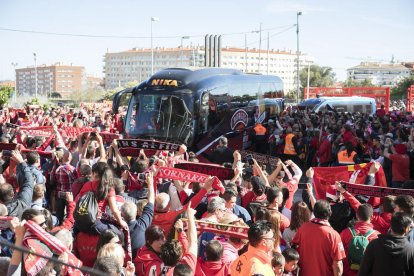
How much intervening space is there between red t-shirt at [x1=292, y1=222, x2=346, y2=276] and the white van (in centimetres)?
2863

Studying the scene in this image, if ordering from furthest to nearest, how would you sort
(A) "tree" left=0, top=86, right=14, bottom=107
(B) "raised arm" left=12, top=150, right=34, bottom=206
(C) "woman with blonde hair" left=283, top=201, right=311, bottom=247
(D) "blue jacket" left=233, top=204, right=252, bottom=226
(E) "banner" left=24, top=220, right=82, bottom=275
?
(A) "tree" left=0, top=86, right=14, bottom=107 → (D) "blue jacket" left=233, top=204, right=252, bottom=226 → (B) "raised arm" left=12, top=150, right=34, bottom=206 → (C) "woman with blonde hair" left=283, top=201, right=311, bottom=247 → (E) "banner" left=24, top=220, right=82, bottom=275

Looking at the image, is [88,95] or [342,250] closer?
[342,250]

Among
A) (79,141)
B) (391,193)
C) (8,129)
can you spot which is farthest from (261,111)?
(391,193)

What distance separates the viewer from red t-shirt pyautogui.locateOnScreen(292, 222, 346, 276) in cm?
571

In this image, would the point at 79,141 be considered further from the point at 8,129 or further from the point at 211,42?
the point at 211,42

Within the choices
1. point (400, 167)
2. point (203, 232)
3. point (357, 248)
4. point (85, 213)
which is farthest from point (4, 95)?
point (357, 248)

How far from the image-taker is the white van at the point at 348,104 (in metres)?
35.0

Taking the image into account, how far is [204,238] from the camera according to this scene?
19.3 feet

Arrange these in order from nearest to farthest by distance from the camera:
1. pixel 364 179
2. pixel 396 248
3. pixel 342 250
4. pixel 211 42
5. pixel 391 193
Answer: pixel 396 248
pixel 342 250
pixel 391 193
pixel 364 179
pixel 211 42

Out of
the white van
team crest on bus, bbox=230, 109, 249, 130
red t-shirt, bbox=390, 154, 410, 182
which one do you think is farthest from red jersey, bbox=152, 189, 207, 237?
the white van

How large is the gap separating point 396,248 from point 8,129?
14.5 meters

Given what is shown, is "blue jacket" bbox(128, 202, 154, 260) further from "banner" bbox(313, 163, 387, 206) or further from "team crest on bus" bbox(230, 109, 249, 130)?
"team crest on bus" bbox(230, 109, 249, 130)

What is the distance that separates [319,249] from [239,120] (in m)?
15.2

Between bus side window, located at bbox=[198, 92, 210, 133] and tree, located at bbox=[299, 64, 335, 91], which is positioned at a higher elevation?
tree, located at bbox=[299, 64, 335, 91]
